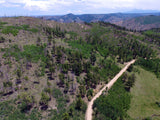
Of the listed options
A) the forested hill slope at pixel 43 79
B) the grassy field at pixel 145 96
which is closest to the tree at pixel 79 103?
the forested hill slope at pixel 43 79

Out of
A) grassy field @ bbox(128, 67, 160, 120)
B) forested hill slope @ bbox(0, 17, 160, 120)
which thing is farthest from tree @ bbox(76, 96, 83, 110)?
grassy field @ bbox(128, 67, 160, 120)

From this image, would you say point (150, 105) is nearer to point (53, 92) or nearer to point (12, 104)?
point (53, 92)

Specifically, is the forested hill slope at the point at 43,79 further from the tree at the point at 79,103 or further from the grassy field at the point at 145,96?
the grassy field at the point at 145,96

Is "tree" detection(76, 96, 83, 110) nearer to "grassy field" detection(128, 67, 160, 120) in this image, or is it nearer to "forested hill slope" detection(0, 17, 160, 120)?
"forested hill slope" detection(0, 17, 160, 120)

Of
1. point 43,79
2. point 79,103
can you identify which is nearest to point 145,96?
point 79,103

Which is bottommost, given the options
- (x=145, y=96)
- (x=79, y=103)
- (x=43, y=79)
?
(x=145, y=96)

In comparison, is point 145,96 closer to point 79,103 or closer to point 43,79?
point 79,103

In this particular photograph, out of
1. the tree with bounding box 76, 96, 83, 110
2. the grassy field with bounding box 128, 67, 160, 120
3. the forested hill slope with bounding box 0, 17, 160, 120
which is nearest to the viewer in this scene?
the forested hill slope with bounding box 0, 17, 160, 120

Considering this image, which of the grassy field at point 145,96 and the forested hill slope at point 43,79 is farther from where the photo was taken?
the grassy field at point 145,96

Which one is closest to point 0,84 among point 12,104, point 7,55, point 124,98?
point 12,104
